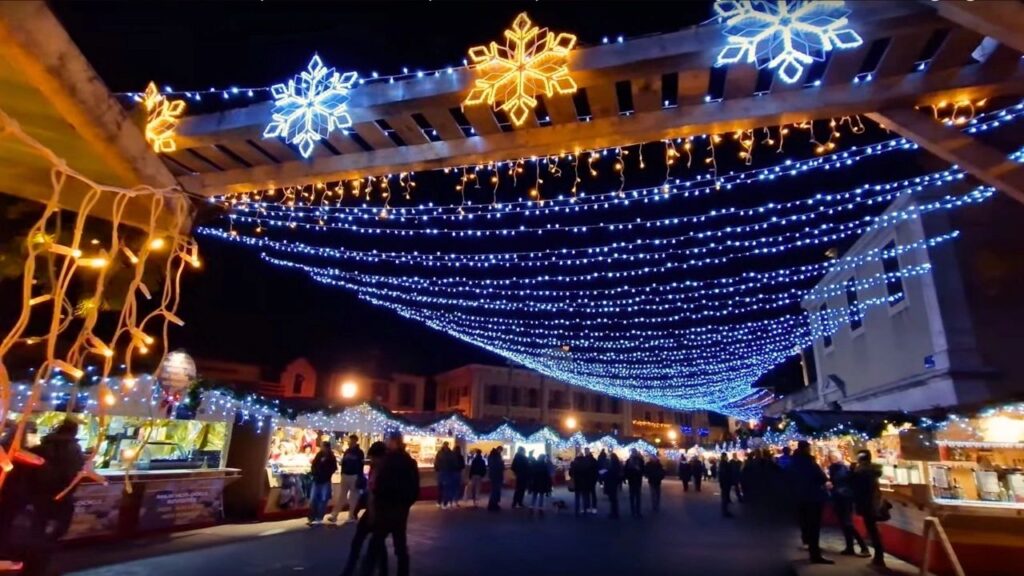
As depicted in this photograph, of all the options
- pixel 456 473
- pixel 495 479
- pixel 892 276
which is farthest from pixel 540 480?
pixel 892 276

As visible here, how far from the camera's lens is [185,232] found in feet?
10.3

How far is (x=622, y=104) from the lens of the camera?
13.6ft

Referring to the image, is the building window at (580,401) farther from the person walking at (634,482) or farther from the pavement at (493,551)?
the pavement at (493,551)

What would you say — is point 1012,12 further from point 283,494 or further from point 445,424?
point 445,424

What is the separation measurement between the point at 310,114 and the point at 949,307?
14168 mm

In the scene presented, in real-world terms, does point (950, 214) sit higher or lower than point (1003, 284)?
higher

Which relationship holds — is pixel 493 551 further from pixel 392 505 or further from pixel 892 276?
pixel 892 276

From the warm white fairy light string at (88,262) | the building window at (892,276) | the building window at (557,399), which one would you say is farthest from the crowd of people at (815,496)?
the building window at (557,399)

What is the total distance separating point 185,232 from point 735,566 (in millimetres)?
7161

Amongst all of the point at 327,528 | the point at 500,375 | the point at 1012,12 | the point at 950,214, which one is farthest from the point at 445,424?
the point at 500,375

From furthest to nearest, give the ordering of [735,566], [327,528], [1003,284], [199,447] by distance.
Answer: [1003,284] → [199,447] → [327,528] → [735,566]

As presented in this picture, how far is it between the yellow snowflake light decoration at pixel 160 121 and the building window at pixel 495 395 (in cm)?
4148

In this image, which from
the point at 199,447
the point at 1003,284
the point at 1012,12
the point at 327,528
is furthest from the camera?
the point at 1003,284

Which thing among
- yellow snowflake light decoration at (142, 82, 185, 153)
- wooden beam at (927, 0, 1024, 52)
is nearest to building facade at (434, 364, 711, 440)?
yellow snowflake light decoration at (142, 82, 185, 153)
